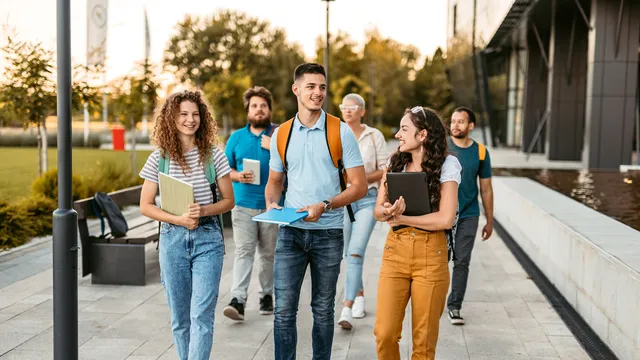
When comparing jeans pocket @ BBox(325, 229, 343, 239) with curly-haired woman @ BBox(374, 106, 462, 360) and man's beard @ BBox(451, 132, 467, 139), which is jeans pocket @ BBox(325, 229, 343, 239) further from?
man's beard @ BBox(451, 132, 467, 139)

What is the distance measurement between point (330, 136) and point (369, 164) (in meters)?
2.19

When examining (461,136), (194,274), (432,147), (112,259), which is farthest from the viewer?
(112,259)

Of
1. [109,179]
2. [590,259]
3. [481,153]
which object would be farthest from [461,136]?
[109,179]

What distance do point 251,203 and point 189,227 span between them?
7.51ft

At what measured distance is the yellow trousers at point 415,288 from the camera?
158 inches

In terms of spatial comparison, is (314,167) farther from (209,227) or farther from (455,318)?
(455,318)

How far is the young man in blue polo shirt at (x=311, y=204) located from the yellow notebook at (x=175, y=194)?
1.75 feet

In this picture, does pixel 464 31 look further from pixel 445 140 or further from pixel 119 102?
pixel 445 140

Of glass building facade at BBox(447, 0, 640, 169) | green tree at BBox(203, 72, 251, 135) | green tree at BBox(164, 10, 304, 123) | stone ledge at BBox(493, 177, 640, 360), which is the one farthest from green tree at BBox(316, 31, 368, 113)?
stone ledge at BBox(493, 177, 640, 360)

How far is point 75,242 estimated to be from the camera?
4.23 m

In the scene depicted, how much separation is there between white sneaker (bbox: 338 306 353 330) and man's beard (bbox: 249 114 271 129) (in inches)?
71.0

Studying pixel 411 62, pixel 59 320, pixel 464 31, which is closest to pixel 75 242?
pixel 59 320

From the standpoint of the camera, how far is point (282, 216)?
4059mm

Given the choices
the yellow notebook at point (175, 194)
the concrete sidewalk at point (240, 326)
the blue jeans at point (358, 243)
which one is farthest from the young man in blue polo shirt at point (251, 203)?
the yellow notebook at point (175, 194)
